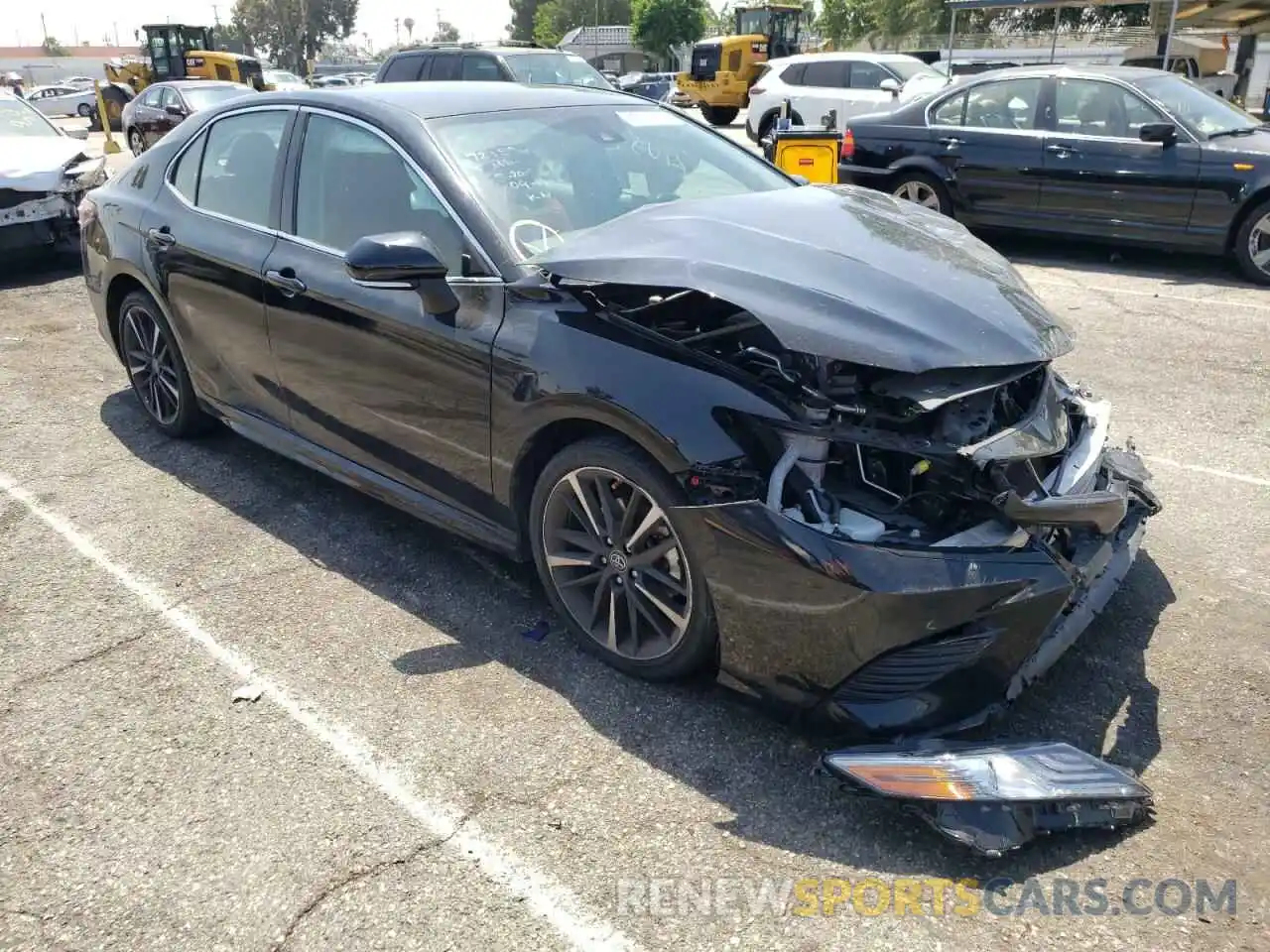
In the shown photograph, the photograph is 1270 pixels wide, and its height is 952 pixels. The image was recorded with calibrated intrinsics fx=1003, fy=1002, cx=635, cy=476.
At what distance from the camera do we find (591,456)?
2.98 m

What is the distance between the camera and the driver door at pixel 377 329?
3.32m

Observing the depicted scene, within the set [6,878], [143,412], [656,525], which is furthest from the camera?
[143,412]

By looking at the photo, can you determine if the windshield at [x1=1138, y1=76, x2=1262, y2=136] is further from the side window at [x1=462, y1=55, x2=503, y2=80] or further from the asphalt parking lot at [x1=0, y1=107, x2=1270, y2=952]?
the side window at [x1=462, y1=55, x2=503, y2=80]

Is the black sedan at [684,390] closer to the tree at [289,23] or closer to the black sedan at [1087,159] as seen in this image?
the black sedan at [1087,159]

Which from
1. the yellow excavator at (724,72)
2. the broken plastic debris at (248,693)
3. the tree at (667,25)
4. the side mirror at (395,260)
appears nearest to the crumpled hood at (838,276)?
the side mirror at (395,260)

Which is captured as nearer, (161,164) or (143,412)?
(161,164)

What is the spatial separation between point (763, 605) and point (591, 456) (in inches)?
27.6

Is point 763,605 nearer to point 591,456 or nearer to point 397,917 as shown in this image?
point 591,456

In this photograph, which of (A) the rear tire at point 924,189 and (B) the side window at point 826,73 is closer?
(A) the rear tire at point 924,189

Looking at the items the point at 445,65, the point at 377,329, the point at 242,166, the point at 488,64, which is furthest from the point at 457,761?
the point at 445,65

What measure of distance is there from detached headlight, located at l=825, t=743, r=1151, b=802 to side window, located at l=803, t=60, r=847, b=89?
15898 mm

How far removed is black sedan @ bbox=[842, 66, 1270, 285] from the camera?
313 inches

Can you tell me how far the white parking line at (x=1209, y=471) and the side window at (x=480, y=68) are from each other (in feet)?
36.4

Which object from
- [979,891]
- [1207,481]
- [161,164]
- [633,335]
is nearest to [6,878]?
[633,335]
